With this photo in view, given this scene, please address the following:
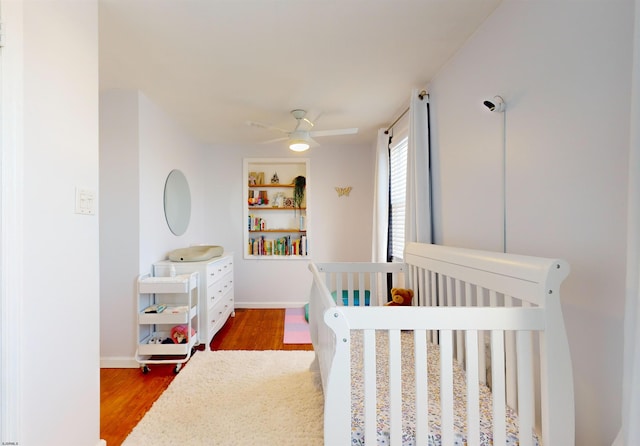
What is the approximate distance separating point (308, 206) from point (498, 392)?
347 cm

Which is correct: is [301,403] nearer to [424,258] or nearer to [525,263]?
[424,258]

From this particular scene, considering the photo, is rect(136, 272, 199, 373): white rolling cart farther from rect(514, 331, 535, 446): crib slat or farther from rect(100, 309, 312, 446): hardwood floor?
rect(514, 331, 535, 446): crib slat

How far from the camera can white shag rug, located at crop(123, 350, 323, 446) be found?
1702 mm

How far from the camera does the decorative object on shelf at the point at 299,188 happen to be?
4.38 meters

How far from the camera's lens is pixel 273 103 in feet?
9.30

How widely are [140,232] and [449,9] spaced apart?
2.65m

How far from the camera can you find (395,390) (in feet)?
3.28

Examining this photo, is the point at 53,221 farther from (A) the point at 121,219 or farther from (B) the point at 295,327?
(B) the point at 295,327

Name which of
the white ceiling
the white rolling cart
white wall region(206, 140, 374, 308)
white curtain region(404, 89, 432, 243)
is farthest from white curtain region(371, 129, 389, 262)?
the white rolling cart

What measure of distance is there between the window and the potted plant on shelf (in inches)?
52.9

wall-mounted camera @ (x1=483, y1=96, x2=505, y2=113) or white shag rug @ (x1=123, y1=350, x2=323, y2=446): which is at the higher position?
wall-mounted camera @ (x1=483, y1=96, x2=505, y2=113)

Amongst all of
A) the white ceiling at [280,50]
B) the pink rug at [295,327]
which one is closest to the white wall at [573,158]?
the white ceiling at [280,50]

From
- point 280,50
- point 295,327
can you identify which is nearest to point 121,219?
point 280,50

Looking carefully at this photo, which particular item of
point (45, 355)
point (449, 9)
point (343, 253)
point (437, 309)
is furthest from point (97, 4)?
point (343, 253)
